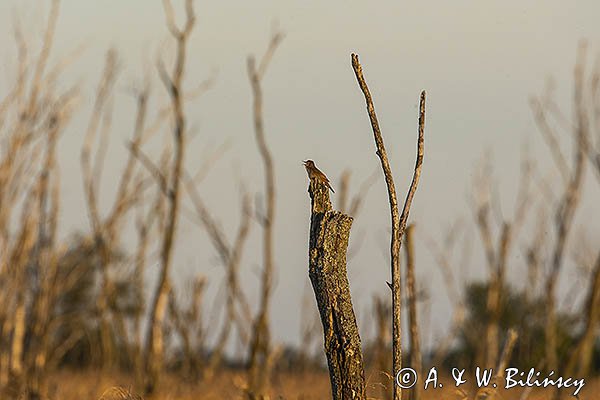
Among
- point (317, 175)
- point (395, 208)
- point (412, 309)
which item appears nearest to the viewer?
point (395, 208)

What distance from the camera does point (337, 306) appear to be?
3.02 metres

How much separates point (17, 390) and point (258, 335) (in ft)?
6.42

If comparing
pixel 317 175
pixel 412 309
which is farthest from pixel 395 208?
pixel 412 309

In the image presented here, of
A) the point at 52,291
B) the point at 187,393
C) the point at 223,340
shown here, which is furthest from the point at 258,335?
the point at 223,340

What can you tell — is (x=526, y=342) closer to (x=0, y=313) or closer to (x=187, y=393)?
(x=187, y=393)

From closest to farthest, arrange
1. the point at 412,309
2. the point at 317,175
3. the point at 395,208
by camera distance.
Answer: the point at 395,208 → the point at 317,175 → the point at 412,309

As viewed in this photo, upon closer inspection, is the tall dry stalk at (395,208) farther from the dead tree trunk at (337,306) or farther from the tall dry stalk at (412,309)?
the tall dry stalk at (412,309)

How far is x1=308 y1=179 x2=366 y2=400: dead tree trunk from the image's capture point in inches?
118

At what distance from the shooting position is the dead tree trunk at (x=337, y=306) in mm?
3000
